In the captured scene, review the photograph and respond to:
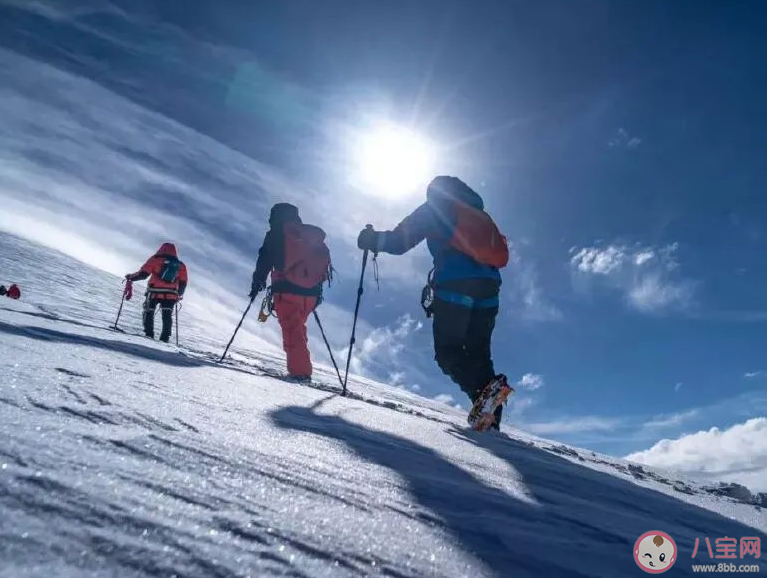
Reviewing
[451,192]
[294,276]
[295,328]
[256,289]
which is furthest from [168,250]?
[451,192]

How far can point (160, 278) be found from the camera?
1018 cm

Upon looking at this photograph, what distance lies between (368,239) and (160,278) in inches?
254

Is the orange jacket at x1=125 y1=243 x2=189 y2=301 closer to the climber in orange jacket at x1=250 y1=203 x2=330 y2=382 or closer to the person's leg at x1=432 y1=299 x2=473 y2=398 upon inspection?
the climber in orange jacket at x1=250 y1=203 x2=330 y2=382

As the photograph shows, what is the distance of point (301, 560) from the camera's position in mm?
862

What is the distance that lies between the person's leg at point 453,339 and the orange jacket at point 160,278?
744 cm

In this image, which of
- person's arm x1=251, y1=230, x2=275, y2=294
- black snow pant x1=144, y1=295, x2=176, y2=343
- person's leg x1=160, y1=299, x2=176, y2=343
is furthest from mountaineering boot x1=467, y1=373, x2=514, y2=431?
black snow pant x1=144, y1=295, x2=176, y2=343

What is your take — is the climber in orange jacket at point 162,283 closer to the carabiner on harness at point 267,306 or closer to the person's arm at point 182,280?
the person's arm at point 182,280

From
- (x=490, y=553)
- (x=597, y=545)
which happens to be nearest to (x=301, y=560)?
(x=490, y=553)

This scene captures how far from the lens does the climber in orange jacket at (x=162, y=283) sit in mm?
10078

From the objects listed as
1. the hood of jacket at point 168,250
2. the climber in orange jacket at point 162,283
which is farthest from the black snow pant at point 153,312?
the hood of jacket at point 168,250

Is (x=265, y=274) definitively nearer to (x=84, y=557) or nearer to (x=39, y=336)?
(x=39, y=336)

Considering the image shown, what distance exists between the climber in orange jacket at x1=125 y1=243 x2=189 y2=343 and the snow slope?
27.1 ft

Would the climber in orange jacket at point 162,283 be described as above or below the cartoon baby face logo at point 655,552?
above

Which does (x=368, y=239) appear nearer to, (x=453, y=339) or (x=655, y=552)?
(x=453, y=339)
